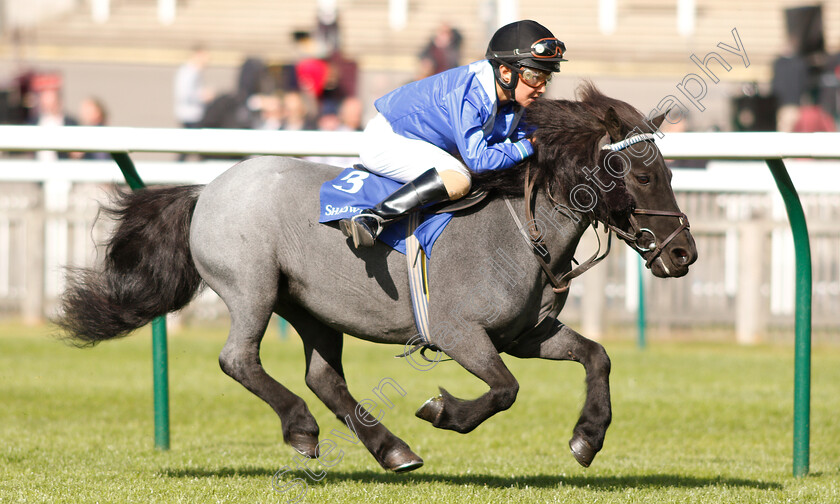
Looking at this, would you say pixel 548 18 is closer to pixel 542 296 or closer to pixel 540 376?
pixel 540 376

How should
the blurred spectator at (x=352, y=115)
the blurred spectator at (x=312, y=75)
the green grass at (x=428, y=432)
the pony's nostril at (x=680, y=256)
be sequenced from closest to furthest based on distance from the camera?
the pony's nostril at (x=680, y=256)
the green grass at (x=428, y=432)
the blurred spectator at (x=352, y=115)
the blurred spectator at (x=312, y=75)

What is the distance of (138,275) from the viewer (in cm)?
473

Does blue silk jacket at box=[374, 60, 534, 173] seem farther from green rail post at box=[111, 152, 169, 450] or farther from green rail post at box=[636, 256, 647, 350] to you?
green rail post at box=[636, 256, 647, 350]

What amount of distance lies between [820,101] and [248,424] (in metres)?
10.5

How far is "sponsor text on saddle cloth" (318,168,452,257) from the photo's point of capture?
429cm

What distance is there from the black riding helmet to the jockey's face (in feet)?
0.07

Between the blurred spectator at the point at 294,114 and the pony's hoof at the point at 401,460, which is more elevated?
the blurred spectator at the point at 294,114

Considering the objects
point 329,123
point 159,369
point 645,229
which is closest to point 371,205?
point 645,229

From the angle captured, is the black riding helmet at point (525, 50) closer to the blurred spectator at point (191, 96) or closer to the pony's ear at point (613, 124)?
the pony's ear at point (613, 124)

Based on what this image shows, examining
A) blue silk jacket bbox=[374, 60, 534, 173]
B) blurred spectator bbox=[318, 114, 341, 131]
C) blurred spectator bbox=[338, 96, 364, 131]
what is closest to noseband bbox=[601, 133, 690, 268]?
blue silk jacket bbox=[374, 60, 534, 173]

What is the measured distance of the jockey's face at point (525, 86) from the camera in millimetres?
4300

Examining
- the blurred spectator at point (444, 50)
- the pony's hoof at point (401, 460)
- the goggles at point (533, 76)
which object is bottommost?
the pony's hoof at point (401, 460)

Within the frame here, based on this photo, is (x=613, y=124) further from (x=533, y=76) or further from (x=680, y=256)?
(x=680, y=256)

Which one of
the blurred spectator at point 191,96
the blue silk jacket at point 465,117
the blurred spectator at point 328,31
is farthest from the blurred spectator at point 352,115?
the blue silk jacket at point 465,117
